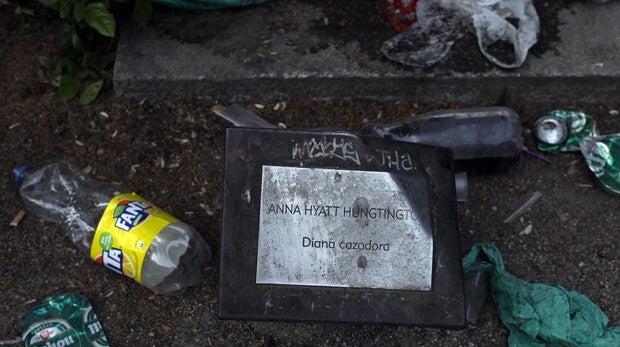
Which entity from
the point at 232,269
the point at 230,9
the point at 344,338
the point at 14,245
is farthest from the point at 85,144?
the point at 344,338

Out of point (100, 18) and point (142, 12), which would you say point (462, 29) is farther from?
point (100, 18)

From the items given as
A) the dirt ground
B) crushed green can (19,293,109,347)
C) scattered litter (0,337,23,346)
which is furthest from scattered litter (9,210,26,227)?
scattered litter (0,337,23,346)

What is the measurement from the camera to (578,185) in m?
2.96

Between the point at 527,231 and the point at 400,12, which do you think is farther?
the point at 400,12

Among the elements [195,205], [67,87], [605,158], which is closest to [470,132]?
[605,158]

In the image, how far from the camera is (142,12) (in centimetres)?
297

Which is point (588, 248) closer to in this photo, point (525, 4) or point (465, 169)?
point (465, 169)

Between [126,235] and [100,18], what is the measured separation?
2.97ft

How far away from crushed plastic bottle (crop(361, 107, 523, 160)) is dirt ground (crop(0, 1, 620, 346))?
14 centimetres

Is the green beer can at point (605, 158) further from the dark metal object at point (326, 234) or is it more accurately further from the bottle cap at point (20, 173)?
the bottle cap at point (20, 173)

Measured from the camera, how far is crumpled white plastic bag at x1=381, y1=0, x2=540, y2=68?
121 inches

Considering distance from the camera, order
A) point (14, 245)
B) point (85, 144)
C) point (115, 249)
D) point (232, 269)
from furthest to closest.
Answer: point (85, 144) → point (14, 245) → point (115, 249) → point (232, 269)

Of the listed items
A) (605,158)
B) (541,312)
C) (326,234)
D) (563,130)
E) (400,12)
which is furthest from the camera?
(400,12)

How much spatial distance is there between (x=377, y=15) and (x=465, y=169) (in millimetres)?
873
